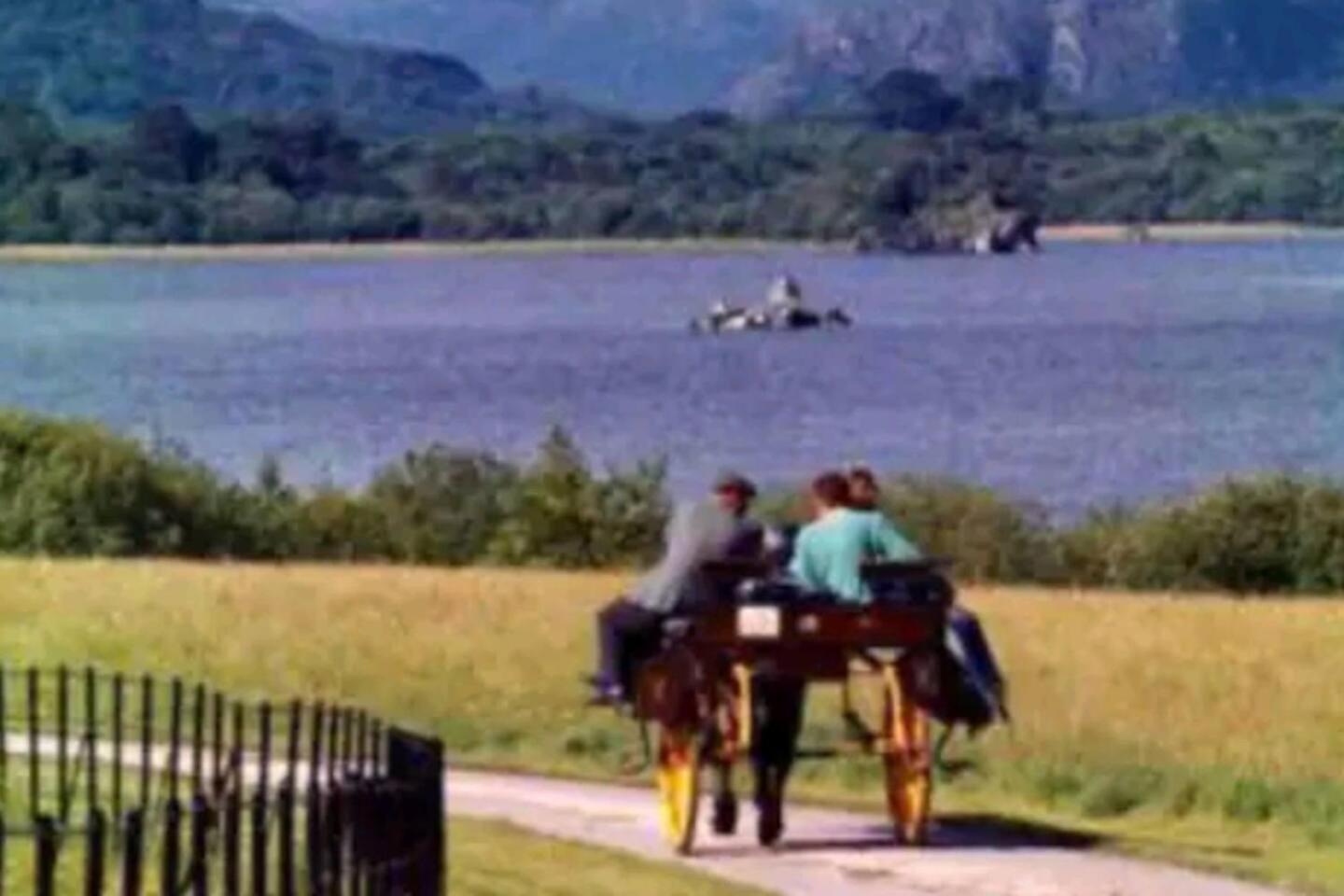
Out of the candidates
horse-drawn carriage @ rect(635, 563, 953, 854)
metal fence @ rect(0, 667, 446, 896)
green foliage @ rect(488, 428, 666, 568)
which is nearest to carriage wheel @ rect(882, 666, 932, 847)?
horse-drawn carriage @ rect(635, 563, 953, 854)

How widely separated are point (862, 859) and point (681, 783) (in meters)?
0.90

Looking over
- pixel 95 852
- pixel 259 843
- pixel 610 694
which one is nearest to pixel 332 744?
pixel 259 843

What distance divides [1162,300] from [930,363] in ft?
197

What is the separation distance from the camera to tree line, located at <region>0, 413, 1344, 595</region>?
43.5m

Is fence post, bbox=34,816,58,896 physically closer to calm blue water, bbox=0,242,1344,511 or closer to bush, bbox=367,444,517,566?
bush, bbox=367,444,517,566

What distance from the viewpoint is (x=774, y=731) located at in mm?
20594

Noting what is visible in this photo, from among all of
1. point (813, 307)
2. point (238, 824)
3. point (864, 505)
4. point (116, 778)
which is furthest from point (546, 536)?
point (813, 307)

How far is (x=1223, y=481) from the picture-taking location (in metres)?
48.2

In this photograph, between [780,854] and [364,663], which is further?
[364,663]

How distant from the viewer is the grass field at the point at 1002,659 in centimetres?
2367

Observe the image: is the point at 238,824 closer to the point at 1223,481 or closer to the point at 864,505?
the point at 864,505

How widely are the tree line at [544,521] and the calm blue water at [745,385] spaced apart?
15.7m

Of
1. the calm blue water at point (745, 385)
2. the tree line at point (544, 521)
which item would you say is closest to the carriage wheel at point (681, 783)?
the tree line at point (544, 521)

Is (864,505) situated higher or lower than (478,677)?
higher
